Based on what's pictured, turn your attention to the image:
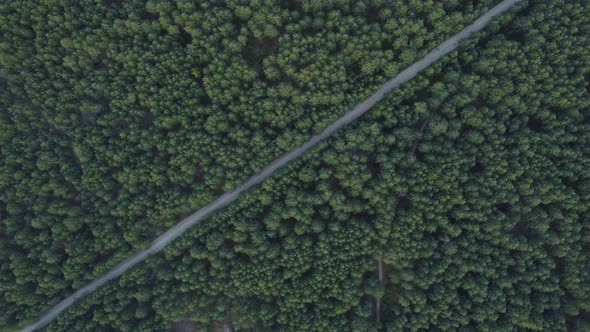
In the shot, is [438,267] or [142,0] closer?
[438,267]

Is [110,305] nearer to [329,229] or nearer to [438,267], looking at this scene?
[329,229]

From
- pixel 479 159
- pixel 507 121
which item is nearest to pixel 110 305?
pixel 479 159

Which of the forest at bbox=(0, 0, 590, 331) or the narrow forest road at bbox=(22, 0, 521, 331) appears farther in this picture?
the narrow forest road at bbox=(22, 0, 521, 331)

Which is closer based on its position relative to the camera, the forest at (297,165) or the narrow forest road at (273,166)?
the forest at (297,165)

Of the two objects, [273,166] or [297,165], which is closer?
[297,165]
